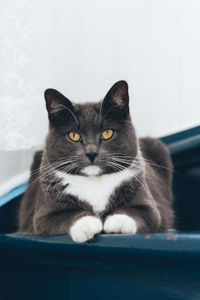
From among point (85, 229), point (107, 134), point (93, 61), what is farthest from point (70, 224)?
point (93, 61)

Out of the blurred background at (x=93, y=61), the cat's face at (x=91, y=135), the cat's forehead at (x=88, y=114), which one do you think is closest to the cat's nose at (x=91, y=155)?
the cat's face at (x=91, y=135)

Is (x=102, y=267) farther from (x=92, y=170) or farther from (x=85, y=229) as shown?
(x=92, y=170)

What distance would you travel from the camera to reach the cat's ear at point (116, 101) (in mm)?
1035

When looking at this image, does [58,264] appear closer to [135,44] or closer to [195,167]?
[195,167]

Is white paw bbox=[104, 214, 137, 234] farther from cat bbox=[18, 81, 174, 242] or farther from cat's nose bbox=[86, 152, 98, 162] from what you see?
cat's nose bbox=[86, 152, 98, 162]

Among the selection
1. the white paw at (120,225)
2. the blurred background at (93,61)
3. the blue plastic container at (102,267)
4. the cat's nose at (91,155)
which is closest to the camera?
the blue plastic container at (102,267)

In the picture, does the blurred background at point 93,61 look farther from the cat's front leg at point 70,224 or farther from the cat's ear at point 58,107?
the cat's front leg at point 70,224

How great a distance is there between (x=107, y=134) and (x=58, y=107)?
18 centimetres

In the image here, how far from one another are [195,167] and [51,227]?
0.89m

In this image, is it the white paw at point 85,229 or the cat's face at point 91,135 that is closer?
the white paw at point 85,229

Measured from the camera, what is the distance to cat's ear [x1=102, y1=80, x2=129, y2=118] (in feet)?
3.40

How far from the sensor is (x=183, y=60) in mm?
1678

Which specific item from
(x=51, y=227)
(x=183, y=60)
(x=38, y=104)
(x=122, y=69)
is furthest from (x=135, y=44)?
(x=51, y=227)

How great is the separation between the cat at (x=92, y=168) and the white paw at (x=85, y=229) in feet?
0.25
